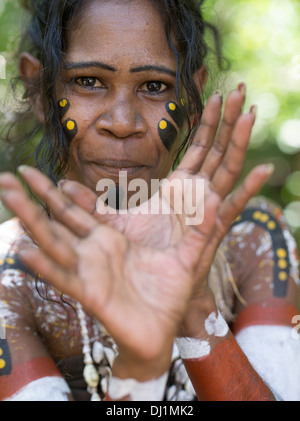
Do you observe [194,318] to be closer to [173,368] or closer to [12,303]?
[173,368]

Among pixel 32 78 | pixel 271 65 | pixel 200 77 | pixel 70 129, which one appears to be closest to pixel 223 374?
pixel 70 129

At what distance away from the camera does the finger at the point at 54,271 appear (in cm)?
85

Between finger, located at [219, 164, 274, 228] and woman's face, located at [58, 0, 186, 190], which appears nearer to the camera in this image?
finger, located at [219, 164, 274, 228]

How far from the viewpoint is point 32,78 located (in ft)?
6.06

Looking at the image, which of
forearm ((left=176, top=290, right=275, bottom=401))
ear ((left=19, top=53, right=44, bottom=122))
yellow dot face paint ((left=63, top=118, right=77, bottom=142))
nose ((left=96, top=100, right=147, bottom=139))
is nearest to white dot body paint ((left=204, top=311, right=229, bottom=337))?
forearm ((left=176, top=290, right=275, bottom=401))

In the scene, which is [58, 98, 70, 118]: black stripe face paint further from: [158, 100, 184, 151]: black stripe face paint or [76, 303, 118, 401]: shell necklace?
[76, 303, 118, 401]: shell necklace

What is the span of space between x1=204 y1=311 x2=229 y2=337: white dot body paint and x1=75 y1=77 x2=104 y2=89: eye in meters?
0.87

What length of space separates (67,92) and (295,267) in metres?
1.20

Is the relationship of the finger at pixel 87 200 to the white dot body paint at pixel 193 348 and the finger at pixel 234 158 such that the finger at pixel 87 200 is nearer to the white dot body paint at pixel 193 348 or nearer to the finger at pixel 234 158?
the finger at pixel 234 158

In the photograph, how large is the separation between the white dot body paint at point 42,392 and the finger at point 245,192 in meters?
0.82

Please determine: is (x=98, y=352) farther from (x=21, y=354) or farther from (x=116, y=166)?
(x=116, y=166)

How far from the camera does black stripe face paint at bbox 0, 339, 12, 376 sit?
4.76ft

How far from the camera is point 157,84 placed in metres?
1.60

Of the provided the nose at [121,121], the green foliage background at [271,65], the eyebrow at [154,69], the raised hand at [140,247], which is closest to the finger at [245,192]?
the raised hand at [140,247]
